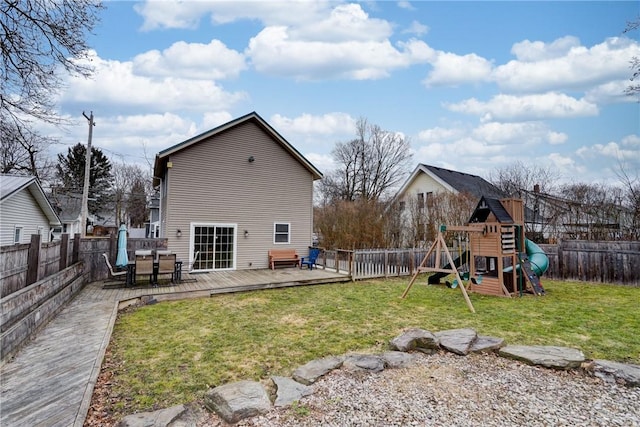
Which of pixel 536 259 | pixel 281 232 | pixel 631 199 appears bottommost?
pixel 536 259

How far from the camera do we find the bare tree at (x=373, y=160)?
27609mm

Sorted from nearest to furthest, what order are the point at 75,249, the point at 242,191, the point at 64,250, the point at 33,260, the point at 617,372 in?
the point at 617,372, the point at 33,260, the point at 64,250, the point at 75,249, the point at 242,191

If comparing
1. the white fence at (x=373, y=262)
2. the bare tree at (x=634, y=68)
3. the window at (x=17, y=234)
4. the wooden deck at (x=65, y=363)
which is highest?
the bare tree at (x=634, y=68)

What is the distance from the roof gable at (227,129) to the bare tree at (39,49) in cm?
638

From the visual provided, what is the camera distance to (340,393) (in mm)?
3307

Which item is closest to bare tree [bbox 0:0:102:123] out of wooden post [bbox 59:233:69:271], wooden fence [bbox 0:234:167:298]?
wooden fence [bbox 0:234:167:298]

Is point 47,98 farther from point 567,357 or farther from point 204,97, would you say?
point 204,97

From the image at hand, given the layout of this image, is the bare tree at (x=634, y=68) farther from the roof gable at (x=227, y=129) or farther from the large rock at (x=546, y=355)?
the roof gable at (x=227, y=129)

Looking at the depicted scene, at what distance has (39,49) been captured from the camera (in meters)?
4.71

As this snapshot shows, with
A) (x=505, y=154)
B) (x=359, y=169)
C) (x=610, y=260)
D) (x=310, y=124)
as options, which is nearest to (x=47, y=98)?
(x=610, y=260)

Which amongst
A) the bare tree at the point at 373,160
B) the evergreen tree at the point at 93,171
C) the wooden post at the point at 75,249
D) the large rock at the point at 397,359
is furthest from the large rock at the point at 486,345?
the evergreen tree at the point at 93,171

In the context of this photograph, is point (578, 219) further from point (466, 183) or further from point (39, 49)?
point (39, 49)

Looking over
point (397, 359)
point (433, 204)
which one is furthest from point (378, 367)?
point (433, 204)

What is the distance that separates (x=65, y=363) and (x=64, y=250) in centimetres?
468
